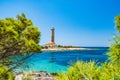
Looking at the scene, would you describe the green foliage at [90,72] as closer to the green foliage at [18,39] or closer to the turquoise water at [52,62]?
the turquoise water at [52,62]

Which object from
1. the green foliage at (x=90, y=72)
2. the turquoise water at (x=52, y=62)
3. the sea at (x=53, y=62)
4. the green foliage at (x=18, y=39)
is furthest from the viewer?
the turquoise water at (x=52, y=62)

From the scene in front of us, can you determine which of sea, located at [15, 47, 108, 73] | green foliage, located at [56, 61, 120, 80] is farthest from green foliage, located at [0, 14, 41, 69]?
green foliage, located at [56, 61, 120, 80]

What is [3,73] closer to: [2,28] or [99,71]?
[2,28]

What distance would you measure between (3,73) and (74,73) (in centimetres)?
271

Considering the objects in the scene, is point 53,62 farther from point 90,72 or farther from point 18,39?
point 90,72

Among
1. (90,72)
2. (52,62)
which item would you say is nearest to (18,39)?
(90,72)

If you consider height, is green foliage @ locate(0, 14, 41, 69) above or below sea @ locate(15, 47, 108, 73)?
above

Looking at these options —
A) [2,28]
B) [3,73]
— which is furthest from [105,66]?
[2,28]

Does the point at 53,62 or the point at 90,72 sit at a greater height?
the point at 90,72

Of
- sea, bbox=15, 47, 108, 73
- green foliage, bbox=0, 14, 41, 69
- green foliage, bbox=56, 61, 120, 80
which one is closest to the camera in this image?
green foliage, bbox=56, 61, 120, 80

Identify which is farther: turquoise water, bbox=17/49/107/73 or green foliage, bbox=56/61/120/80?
turquoise water, bbox=17/49/107/73

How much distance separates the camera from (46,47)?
463ft

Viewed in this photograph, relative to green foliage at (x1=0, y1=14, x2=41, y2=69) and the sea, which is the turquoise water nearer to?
the sea

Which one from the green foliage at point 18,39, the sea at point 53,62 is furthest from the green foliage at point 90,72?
the green foliage at point 18,39
